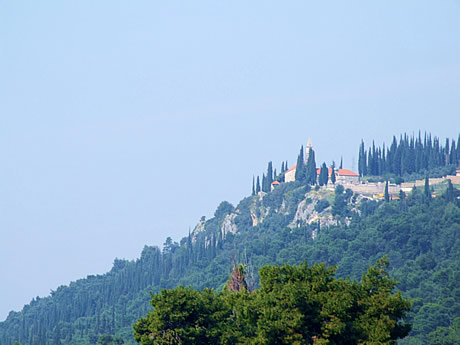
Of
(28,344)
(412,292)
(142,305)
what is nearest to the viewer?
(412,292)

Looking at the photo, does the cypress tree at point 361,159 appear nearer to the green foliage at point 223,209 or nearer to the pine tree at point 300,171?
the pine tree at point 300,171

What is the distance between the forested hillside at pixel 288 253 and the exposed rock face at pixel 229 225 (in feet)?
0.58

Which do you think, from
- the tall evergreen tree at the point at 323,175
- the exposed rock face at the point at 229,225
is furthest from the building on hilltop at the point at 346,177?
the exposed rock face at the point at 229,225

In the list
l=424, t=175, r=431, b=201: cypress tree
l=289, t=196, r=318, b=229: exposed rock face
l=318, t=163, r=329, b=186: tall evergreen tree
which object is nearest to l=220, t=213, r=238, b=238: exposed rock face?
l=289, t=196, r=318, b=229: exposed rock face

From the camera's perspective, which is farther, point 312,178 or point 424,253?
point 312,178

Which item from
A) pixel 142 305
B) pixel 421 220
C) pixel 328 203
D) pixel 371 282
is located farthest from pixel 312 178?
pixel 371 282

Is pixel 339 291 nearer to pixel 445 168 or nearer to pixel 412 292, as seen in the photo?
pixel 412 292

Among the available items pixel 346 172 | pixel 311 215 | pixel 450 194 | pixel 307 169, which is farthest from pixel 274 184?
pixel 450 194

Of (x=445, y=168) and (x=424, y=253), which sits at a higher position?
(x=445, y=168)

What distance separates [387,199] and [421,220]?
30.5 feet

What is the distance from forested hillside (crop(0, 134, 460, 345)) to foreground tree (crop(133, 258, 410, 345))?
157 feet

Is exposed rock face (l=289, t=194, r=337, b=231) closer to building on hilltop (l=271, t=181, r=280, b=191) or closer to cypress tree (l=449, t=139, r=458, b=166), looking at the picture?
building on hilltop (l=271, t=181, r=280, b=191)

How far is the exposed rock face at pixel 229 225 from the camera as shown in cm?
15550

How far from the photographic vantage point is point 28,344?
11388 cm
